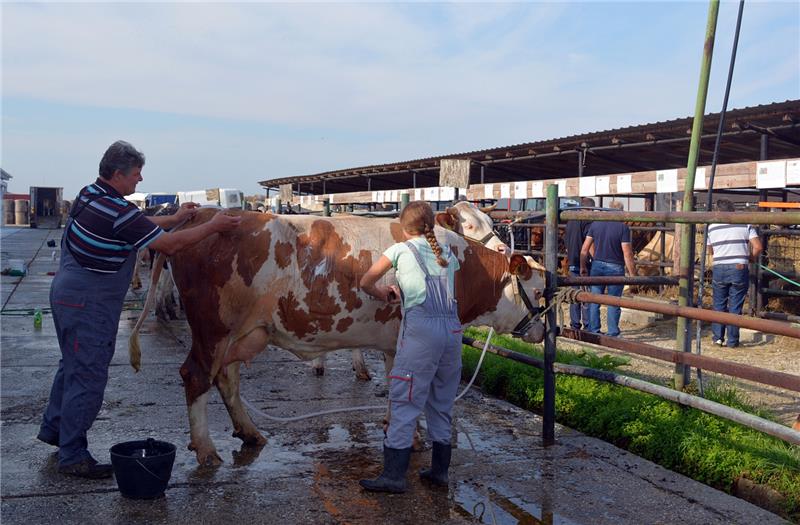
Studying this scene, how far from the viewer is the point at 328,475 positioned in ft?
15.7

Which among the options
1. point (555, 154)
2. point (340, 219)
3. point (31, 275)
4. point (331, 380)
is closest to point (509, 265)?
point (340, 219)

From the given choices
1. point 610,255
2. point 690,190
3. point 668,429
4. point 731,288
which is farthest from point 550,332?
point 731,288

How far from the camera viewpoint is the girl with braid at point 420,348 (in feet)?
14.8

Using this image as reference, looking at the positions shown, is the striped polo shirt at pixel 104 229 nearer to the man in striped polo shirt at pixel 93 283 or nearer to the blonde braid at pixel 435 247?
Answer: the man in striped polo shirt at pixel 93 283

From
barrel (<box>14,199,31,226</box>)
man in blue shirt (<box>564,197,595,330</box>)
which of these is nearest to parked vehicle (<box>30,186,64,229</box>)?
barrel (<box>14,199,31,226</box>)

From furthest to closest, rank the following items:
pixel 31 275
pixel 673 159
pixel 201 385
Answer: pixel 31 275, pixel 673 159, pixel 201 385

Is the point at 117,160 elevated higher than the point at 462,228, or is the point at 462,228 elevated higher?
the point at 117,160

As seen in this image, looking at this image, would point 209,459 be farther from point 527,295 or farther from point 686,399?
point 686,399

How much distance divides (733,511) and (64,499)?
148 inches

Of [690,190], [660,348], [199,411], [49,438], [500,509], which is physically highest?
[690,190]

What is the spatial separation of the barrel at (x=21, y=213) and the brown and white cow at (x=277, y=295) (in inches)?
2432

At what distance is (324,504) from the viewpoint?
4.30 metres

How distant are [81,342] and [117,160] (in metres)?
1.15

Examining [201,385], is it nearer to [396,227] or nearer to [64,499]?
[64,499]
